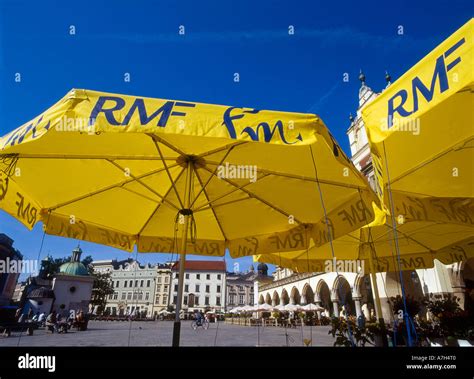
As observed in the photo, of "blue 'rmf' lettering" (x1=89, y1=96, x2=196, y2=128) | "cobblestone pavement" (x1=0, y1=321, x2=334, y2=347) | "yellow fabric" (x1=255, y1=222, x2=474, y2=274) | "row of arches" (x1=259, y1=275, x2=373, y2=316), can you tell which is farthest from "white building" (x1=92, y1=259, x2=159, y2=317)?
"blue 'rmf' lettering" (x1=89, y1=96, x2=196, y2=128)

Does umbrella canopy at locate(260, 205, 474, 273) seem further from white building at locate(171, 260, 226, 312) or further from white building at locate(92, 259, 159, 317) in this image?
white building at locate(92, 259, 159, 317)

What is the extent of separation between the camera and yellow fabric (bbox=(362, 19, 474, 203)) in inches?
85.1

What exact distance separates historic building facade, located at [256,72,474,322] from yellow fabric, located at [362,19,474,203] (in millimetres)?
1056

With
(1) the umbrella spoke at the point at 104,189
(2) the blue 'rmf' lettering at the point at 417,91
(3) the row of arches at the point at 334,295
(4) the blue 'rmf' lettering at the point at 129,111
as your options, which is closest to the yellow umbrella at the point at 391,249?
(3) the row of arches at the point at 334,295

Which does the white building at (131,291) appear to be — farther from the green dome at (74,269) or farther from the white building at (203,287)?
the green dome at (74,269)

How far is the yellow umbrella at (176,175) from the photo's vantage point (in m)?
2.29

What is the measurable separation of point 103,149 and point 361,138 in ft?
76.7

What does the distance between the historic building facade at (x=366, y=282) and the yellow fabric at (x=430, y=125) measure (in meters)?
1.06

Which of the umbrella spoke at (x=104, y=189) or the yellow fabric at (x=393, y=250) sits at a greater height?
the umbrella spoke at (x=104, y=189)

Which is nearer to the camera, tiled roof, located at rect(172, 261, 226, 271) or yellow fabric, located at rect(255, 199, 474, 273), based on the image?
yellow fabric, located at rect(255, 199, 474, 273)

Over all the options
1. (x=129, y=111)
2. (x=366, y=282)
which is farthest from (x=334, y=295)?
(x=129, y=111)

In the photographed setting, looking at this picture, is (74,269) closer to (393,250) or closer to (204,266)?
(204,266)
